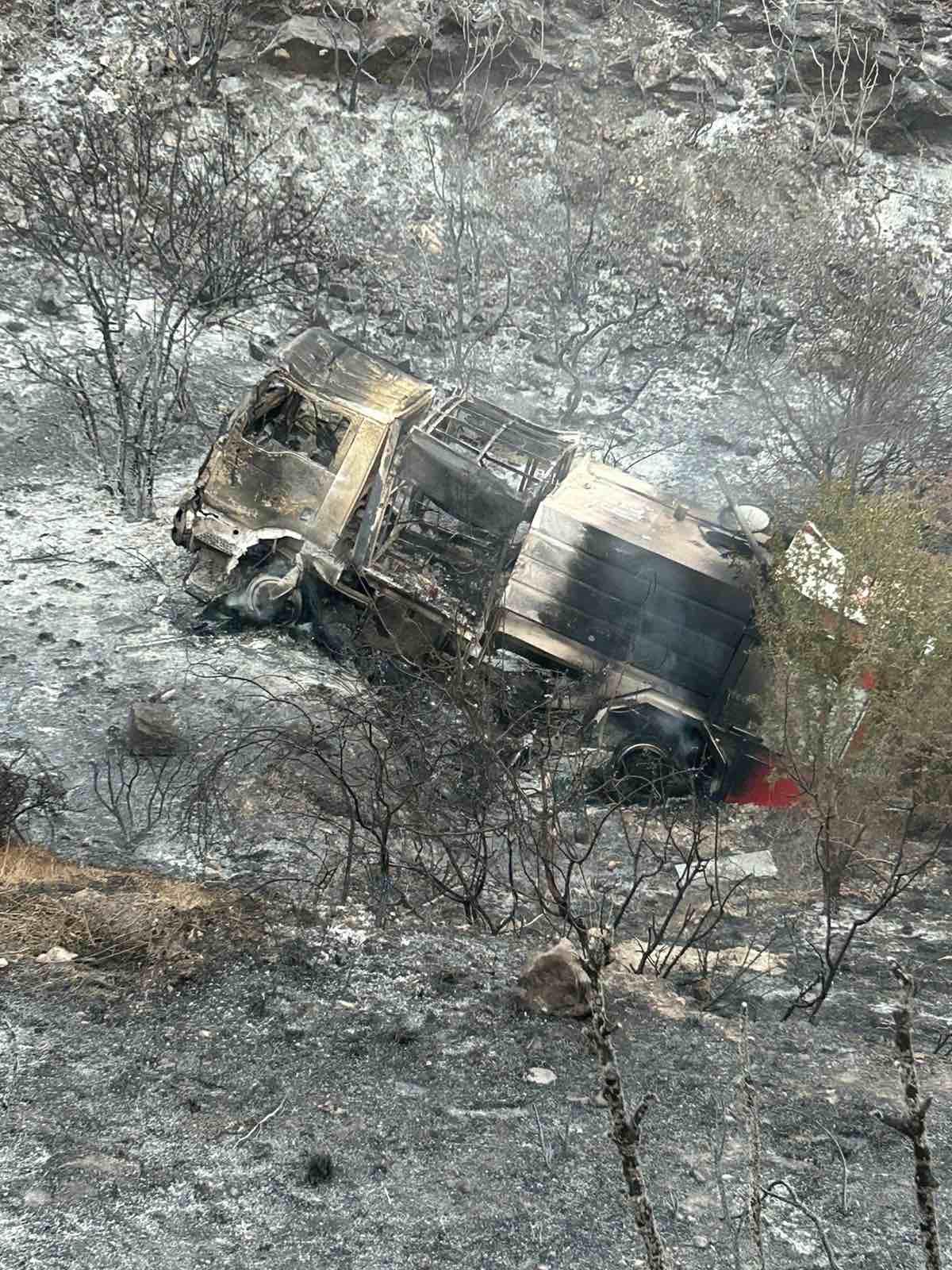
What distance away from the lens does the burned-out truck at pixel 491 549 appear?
24.5 ft

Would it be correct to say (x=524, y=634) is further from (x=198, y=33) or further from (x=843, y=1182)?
(x=198, y=33)

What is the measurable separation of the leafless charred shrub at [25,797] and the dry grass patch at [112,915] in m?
0.27

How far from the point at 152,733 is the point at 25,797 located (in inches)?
44.1

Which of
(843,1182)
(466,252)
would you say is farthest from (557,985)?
(466,252)

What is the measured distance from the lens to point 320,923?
5.23 meters

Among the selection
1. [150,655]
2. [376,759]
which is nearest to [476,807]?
[376,759]

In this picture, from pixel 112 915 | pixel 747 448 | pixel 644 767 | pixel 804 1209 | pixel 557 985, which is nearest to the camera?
pixel 804 1209

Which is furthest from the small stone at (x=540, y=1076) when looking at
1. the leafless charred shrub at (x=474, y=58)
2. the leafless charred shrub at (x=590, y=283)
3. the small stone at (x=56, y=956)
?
the leafless charred shrub at (x=474, y=58)

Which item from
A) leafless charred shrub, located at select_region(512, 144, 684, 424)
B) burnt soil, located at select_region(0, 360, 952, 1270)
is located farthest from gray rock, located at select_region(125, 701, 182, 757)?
leafless charred shrub, located at select_region(512, 144, 684, 424)

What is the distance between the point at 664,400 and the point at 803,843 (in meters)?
9.12

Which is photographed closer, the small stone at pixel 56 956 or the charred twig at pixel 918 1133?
the charred twig at pixel 918 1133

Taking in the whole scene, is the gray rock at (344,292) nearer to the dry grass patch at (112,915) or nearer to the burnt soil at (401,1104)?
the burnt soil at (401,1104)

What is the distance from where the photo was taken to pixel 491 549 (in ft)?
25.5

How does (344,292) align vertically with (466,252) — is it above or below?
below
